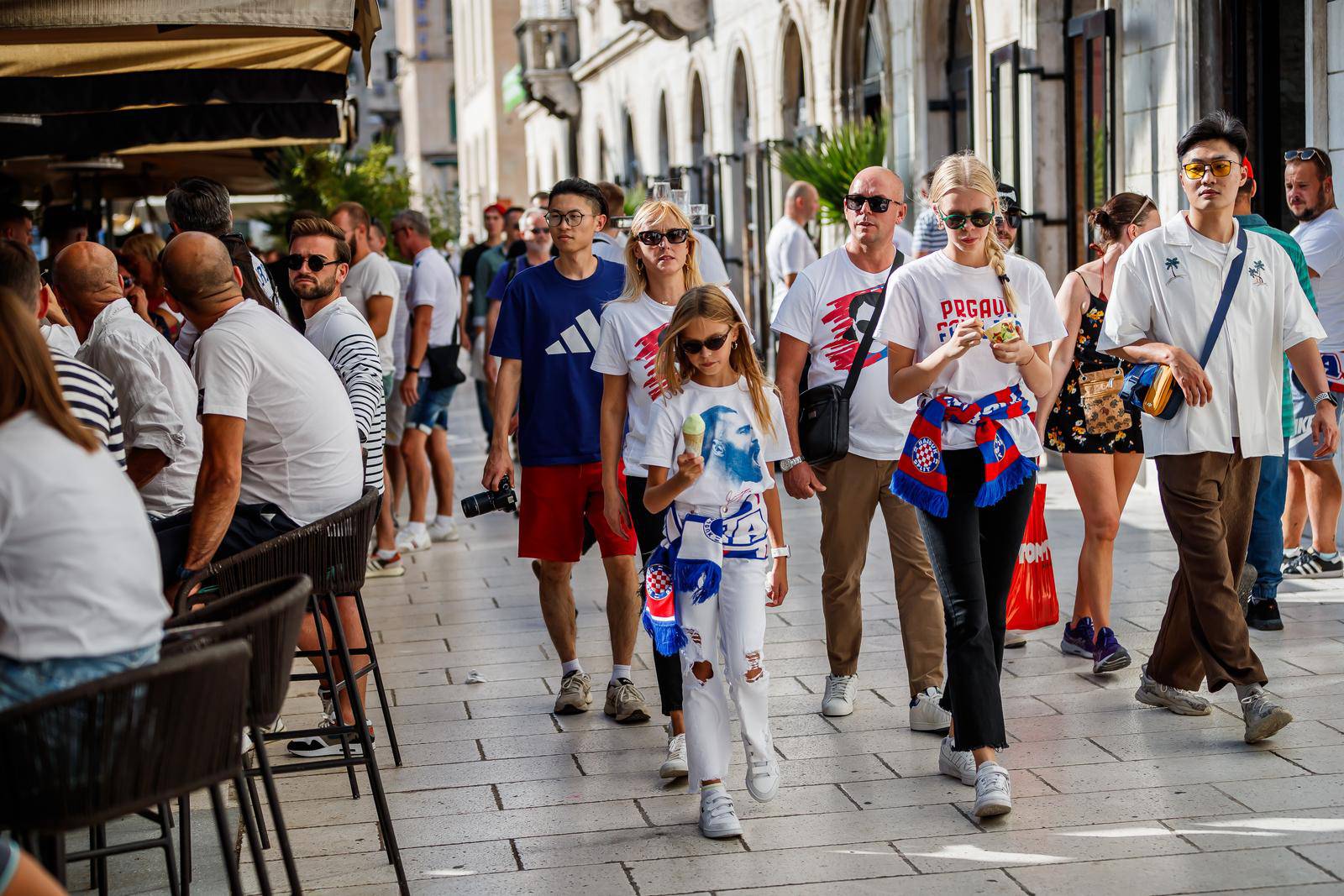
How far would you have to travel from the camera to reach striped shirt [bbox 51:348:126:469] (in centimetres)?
418

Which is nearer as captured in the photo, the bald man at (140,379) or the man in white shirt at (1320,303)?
the bald man at (140,379)

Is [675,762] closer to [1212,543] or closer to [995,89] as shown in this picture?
[1212,543]

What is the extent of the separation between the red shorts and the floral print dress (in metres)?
1.84

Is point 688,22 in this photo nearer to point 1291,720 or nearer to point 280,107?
point 280,107

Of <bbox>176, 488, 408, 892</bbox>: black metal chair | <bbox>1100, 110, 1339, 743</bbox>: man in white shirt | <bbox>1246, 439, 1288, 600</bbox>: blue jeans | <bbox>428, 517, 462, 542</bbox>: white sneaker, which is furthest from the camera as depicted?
<bbox>428, 517, 462, 542</bbox>: white sneaker

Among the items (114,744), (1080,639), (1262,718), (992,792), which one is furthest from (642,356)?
(114,744)

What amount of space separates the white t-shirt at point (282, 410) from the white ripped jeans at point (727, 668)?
130cm

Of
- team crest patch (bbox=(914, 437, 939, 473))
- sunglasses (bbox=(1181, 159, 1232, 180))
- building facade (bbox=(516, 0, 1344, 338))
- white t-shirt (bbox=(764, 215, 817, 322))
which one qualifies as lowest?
team crest patch (bbox=(914, 437, 939, 473))

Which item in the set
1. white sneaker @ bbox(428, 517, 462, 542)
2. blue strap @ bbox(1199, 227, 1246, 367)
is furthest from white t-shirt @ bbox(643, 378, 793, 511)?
white sneaker @ bbox(428, 517, 462, 542)

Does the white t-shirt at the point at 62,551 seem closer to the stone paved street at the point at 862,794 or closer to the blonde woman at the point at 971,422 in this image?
the stone paved street at the point at 862,794

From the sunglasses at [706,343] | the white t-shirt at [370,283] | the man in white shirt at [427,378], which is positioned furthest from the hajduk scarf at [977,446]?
the man in white shirt at [427,378]

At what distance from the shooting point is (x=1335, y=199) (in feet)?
31.3

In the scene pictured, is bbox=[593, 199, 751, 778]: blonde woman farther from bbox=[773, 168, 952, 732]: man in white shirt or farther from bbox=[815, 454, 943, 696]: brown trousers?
bbox=[815, 454, 943, 696]: brown trousers

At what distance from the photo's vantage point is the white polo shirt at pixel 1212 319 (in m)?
5.71
